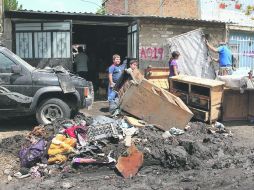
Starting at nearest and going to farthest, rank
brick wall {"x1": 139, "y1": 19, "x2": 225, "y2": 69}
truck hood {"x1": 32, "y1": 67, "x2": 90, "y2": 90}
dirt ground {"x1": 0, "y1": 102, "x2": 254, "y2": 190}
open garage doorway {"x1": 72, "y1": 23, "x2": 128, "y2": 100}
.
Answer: dirt ground {"x1": 0, "y1": 102, "x2": 254, "y2": 190}
truck hood {"x1": 32, "y1": 67, "x2": 90, "y2": 90}
brick wall {"x1": 139, "y1": 19, "x2": 225, "y2": 69}
open garage doorway {"x1": 72, "y1": 23, "x2": 128, "y2": 100}

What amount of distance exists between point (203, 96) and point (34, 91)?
4092 mm

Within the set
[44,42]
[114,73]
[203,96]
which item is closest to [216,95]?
[203,96]

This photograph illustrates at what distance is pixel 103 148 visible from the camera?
7.64 meters

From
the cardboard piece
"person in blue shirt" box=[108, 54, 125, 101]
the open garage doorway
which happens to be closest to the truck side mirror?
the cardboard piece

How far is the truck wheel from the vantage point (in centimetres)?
980

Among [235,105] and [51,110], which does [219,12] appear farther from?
[51,110]

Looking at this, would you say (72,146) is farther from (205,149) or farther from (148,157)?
(205,149)

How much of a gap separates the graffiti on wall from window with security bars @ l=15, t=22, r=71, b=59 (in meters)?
2.82

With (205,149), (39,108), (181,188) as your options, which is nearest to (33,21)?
(39,108)

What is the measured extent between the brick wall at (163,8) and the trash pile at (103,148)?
16.3 meters

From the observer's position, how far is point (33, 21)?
14281 mm

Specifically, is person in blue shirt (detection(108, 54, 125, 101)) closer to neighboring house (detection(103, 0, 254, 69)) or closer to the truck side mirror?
the truck side mirror

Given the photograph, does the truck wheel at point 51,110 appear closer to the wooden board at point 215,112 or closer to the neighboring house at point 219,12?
the wooden board at point 215,112

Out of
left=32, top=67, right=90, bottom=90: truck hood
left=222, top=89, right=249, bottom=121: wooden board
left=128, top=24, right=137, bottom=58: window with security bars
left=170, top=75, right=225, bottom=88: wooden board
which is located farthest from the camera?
left=128, top=24, right=137, bottom=58: window with security bars
